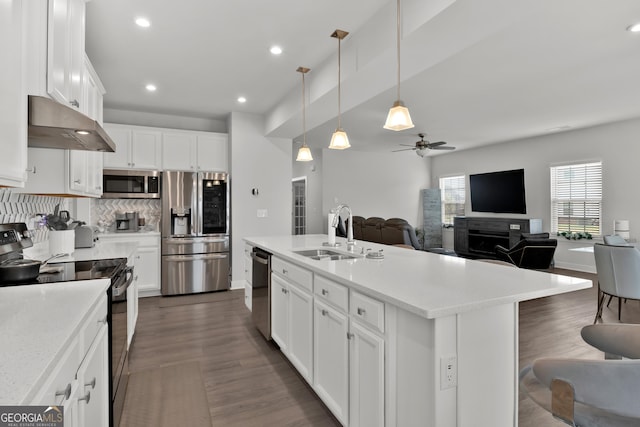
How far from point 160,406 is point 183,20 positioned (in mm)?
2886

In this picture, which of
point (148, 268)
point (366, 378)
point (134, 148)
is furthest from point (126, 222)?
point (366, 378)

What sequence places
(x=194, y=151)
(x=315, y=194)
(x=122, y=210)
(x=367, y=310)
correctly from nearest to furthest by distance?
1. (x=367, y=310)
2. (x=122, y=210)
3. (x=194, y=151)
4. (x=315, y=194)

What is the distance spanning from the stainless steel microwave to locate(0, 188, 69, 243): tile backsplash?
1304 mm

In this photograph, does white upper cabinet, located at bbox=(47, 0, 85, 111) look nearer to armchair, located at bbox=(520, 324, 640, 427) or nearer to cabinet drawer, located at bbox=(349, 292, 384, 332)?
cabinet drawer, located at bbox=(349, 292, 384, 332)

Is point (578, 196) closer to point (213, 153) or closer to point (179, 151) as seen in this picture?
point (213, 153)

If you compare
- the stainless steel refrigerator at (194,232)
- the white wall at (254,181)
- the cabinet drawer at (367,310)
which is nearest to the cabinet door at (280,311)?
the cabinet drawer at (367,310)

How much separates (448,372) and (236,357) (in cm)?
207

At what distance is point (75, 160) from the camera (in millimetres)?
2609

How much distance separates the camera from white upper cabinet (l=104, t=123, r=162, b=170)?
4797mm

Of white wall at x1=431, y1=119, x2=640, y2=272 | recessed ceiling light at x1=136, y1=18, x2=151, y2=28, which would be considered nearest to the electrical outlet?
recessed ceiling light at x1=136, y1=18, x2=151, y2=28

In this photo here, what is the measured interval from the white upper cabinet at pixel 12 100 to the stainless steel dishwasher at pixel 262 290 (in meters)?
1.90

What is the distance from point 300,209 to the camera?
9516mm

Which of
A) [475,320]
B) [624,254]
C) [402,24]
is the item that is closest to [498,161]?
[624,254]

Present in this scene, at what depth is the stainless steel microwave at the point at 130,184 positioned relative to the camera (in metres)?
4.71
